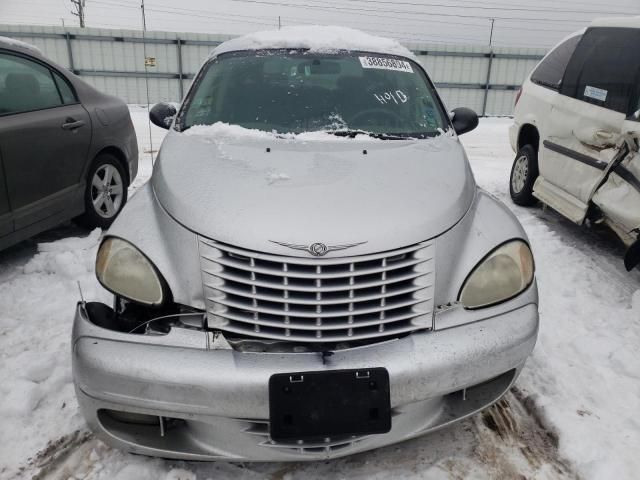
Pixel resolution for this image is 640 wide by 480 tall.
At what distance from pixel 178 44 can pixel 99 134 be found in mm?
13584

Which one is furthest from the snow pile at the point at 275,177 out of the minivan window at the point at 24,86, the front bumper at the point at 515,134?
the front bumper at the point at 515,134

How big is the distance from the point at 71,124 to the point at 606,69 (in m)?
4.44

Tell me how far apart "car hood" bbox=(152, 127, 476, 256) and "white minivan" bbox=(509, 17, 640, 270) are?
5.63 ft

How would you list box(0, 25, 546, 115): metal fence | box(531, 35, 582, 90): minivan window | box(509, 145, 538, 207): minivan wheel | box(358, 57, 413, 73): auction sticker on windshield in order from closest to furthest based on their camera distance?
box(358, 57, 413, 73): auction sticker on windshield < box(531, 35, 582, 90): minivan window < box(509, 145, 538, 207): minivan wheel < box(0, 25, 546, 115): metal fence

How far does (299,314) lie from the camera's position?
1.89 m

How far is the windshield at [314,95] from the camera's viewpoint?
299 cm

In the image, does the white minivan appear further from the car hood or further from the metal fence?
the metal fence

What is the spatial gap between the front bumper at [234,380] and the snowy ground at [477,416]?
24 cm

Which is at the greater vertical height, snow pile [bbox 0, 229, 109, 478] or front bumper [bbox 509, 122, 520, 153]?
front bumper [bbox 509, 122, 520, 153]

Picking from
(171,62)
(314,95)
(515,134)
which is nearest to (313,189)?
(314,95)

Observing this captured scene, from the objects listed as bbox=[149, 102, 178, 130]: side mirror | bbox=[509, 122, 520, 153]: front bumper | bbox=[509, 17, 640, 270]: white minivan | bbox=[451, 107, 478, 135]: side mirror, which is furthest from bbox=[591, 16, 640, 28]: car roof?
bbox=[149, 102, 178, 130]: side mirror

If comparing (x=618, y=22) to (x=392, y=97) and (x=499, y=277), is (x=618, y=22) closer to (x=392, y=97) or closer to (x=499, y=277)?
(x=392, y=97)

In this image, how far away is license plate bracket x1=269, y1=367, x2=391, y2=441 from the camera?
1.77 meters

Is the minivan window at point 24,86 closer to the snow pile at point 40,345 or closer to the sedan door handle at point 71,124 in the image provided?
the sedan door handle at point 71,124
